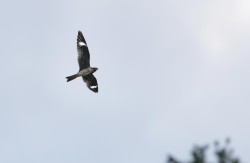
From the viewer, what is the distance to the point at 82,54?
54.9 metres

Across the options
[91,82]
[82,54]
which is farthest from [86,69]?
[82,54]

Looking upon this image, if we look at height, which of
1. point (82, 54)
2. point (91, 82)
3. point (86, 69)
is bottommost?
point (91, 82)

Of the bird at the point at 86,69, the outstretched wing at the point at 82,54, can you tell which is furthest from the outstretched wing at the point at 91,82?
the outstretched wing at the point at 82,54

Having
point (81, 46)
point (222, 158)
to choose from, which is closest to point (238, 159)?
point (222, 158)

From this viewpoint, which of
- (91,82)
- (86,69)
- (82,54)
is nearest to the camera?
(86,69)

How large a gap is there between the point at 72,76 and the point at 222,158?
23893 mm

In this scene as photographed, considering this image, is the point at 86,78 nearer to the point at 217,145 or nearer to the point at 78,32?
the point at 78,32

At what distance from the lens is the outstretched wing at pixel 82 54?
5416cm

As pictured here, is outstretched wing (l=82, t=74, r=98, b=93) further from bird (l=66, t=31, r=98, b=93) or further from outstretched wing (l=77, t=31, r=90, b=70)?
outstretched wing (l=77, t=31, r=90, b=70)

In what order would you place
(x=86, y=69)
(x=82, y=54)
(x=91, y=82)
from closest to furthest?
(x=86, y=69) → (x=91, y=82) → (x=82, y=54)

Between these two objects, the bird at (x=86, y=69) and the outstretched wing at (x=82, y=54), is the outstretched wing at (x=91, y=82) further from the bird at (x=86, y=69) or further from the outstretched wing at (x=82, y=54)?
the outstretched wing at (x=82, y=54)

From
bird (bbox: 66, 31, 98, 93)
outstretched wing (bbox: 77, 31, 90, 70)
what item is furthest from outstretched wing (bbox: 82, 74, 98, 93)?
outstretched wing (bbox: 77, 31, 90, 70)

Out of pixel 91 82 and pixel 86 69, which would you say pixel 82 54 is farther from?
pixel 91 82

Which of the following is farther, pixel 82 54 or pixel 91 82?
pixel 82 54
